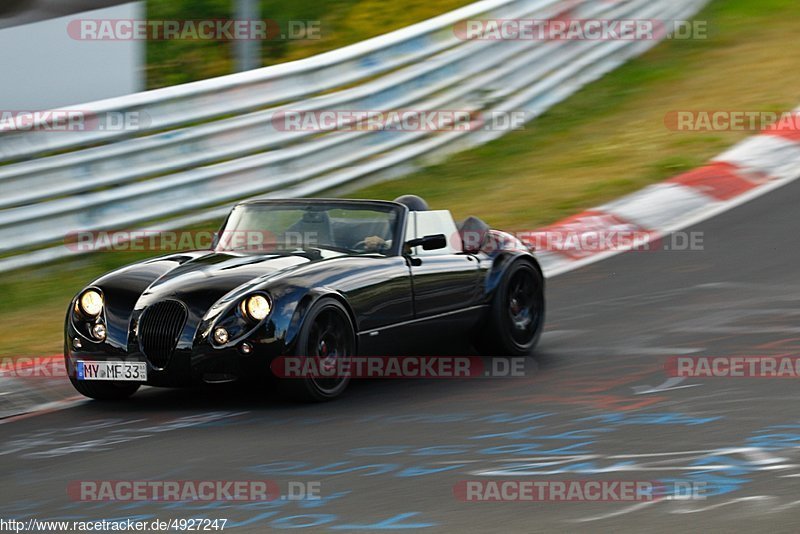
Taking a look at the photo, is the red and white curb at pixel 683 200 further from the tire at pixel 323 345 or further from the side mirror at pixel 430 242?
the tire at pixel 323 345

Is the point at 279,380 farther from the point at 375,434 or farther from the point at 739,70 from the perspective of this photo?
the point at 739,70

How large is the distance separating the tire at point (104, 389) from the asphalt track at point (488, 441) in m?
0.07

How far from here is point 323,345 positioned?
7551 millimetres

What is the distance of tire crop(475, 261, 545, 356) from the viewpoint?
884 centimetres

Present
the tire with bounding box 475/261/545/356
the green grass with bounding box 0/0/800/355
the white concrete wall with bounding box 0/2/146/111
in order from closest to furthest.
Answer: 1. the tire with bounding box 475/261/545/356
2. the green grass with bounding box 0/0/800/355
3. the white concrete wall with bounding box 0/2/146/111

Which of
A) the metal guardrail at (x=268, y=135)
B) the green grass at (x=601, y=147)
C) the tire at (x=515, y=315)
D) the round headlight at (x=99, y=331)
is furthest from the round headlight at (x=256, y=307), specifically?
the metal guardrail at (x=268, y=135)

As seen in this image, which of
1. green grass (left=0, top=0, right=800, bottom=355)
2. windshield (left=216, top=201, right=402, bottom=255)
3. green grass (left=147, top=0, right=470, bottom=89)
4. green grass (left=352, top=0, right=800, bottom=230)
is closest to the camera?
windshield (left=216, top=201, right=402, bottom=255)

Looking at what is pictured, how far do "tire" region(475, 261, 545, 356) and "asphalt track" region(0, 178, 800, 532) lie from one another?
0.19 metres

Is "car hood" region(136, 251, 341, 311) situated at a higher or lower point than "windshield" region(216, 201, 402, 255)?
lower

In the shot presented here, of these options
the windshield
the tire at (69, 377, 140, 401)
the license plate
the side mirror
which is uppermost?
the windshield

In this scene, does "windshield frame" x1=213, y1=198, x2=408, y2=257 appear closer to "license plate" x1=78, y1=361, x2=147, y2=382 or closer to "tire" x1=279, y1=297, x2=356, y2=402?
"tire" x1=279, y1=297, x2=356, y2=402

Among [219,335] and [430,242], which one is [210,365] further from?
[430,242]

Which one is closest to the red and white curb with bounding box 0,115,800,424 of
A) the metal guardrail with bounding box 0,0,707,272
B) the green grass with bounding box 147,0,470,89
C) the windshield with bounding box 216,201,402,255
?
the metal guardrail with bounding box 0,0,707,272

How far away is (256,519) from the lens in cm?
532
